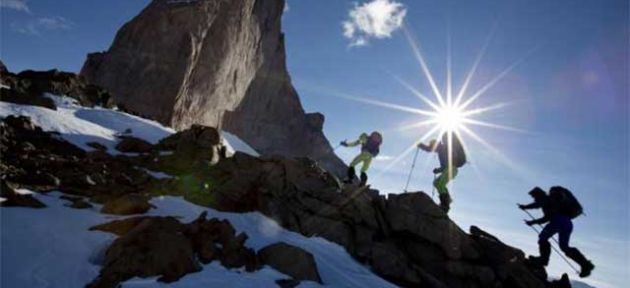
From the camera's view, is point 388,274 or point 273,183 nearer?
point 388,274

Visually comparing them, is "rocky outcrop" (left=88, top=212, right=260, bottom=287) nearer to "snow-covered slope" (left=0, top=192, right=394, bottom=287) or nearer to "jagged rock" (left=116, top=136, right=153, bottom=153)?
"snow-covered slope" (left=0, top=192, right=394, bottom=287)

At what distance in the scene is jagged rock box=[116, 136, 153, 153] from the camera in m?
20.6

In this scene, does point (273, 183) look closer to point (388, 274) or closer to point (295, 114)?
point (388, 274)

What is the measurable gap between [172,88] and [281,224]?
30.1m

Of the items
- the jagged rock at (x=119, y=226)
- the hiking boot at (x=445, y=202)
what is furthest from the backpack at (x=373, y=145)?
the jagged rock at (x=119, y=226)

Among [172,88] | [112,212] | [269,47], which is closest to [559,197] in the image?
[112,212]

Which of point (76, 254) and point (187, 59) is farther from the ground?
point (187, 59)

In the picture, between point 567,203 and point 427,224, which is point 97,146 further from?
point 567,203

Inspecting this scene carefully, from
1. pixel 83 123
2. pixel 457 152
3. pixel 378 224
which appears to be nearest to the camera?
pixel 378 224

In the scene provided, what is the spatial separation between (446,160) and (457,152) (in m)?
0.54

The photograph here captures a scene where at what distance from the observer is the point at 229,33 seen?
2015 inches

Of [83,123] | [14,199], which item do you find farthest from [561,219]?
[83,123]

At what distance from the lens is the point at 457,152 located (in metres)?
20.0

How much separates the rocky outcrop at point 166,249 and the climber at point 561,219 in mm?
10613
